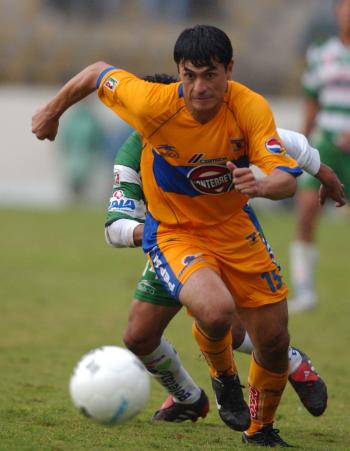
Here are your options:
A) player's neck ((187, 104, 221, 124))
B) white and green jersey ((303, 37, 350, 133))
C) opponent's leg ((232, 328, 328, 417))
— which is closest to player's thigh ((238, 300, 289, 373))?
opponent's leg ((232, 328, 328, 417))

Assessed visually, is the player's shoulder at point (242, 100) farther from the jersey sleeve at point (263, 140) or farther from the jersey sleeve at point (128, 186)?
the jersey sleeve at point (128, 186)

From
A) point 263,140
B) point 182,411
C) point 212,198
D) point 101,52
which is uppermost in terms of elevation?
point 101,52

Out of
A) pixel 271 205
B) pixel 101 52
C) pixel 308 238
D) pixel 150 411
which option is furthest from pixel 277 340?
pixel 101 52

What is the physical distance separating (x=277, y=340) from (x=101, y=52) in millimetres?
20333

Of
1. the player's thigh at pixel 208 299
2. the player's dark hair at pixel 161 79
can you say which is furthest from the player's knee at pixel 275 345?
the player's dark hair at pixel 161 79

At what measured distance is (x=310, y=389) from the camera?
237 inches

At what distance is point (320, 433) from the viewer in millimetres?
5992

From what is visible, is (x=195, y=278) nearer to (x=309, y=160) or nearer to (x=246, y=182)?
(x=246, y=182)

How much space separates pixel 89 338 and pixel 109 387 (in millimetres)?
4116

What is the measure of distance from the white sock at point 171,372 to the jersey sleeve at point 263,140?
1289mm

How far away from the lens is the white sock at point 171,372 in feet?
19.7

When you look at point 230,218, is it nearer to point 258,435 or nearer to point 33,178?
point 258,435

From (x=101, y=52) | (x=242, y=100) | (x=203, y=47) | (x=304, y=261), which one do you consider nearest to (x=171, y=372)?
(x=242, y=100)

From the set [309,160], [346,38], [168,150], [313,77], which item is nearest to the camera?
[168,150]
